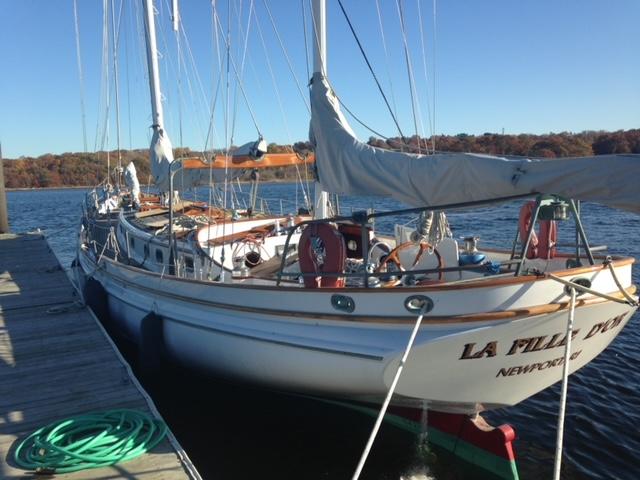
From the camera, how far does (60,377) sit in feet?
24.0

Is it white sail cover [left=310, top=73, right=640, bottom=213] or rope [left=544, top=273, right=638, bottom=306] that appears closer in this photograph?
white sail cover [left=310, top=73, right=640, bottom=213]

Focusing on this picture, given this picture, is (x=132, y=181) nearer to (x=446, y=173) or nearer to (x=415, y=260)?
(x=415, y=260)

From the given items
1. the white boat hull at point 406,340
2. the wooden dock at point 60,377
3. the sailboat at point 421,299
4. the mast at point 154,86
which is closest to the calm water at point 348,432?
the sailboat at point 421,299

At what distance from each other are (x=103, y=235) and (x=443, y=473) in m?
13.4

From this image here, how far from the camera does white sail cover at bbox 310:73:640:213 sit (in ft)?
13.4

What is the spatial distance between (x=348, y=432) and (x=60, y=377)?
417 cm

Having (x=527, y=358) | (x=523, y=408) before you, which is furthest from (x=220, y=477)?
(x=523, y=408)

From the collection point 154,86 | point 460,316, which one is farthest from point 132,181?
point 460,316

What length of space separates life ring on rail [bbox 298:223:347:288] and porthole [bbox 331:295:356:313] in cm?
35

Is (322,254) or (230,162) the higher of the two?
(230,162)

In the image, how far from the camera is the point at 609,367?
9.47 meters

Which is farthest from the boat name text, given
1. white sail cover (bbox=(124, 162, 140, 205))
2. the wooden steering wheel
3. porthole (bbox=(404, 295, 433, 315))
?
white sail cover (bbox=(124, 162, 140, 205))

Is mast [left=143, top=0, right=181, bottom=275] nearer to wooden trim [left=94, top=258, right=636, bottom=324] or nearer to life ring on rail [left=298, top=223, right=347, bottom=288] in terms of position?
life ring on rail [left=298, top=223, right=347, bottom=288]

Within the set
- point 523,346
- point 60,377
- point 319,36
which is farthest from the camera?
point 60,377
